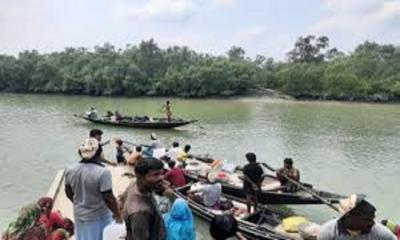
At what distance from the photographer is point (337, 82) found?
49219mm

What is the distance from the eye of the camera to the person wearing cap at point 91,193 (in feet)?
15.9

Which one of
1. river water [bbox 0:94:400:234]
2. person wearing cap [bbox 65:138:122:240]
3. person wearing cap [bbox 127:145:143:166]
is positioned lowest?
river water [bbox 0:94:400:234]

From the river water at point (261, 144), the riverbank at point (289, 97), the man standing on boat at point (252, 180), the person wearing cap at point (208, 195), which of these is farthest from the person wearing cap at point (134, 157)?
the riverbank at point (289, 97)

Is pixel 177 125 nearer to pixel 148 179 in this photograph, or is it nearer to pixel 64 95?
pixel 148 179

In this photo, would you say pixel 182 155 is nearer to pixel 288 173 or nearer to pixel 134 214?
pixel 288 173

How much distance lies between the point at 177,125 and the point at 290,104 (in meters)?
22.3

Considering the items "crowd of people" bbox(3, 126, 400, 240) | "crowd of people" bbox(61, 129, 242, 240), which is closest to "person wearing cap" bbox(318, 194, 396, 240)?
"crowd of people" bbox(3, 126, 400, 240)

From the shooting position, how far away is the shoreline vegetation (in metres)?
49.9

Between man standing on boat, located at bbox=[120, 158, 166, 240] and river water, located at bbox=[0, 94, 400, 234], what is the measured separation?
5.97m

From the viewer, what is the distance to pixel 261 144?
21859mm

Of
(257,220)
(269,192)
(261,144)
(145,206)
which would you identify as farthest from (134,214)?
(261,144)

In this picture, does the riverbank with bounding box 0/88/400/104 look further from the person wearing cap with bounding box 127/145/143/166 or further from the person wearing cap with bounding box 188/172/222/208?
the person wearing cap with bounding box 188/172/222/208

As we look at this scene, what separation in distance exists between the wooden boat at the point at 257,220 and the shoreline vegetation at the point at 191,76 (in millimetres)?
41353

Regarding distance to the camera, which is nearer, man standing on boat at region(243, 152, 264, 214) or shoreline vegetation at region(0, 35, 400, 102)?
man standing on boat at region(243, 152, 264, 214)
